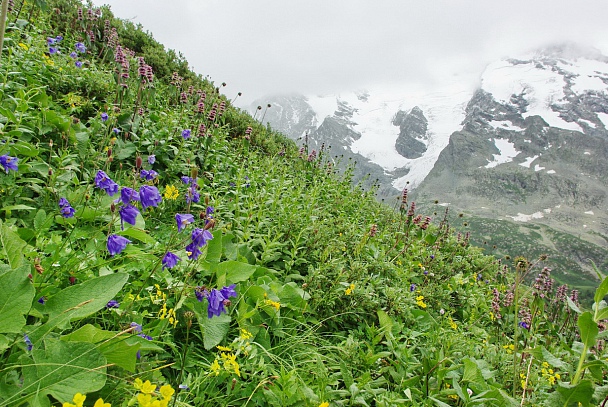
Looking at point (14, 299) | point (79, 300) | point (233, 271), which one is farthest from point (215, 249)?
point (14, 299)

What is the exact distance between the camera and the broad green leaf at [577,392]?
1.50 meters

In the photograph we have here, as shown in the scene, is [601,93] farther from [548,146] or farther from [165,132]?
[165,132]

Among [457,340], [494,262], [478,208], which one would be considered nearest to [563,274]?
[478,208]

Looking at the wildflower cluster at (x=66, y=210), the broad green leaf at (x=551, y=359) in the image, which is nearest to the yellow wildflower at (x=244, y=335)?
the wildflower cluster at (x=66, y=210)

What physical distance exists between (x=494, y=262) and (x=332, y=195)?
3874 millimetres

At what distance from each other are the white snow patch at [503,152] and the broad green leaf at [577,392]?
573 ft

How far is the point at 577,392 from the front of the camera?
5.02 feet

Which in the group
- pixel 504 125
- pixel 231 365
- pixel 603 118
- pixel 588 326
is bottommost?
pixel 231 365

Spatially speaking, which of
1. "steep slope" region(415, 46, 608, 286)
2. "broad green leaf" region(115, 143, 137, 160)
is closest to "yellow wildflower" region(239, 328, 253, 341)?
"broad green leaf" region(115, 143, 137, 160)

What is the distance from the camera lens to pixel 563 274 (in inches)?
3095

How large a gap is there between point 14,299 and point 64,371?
0.28 m

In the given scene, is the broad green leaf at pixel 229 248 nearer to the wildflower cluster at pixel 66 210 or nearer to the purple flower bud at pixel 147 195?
the purple flower bud at pixel 147 195

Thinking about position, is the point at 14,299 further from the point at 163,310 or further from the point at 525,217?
the point at 525,217

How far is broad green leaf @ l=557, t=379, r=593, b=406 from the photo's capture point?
4.91 ft
